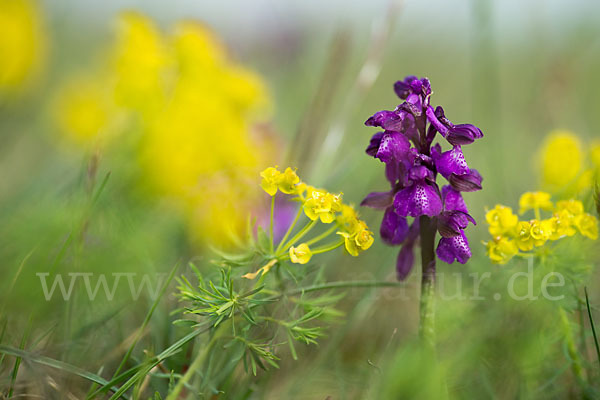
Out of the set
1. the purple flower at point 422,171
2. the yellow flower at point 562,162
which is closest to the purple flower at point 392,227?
the purple flower at point 422,171

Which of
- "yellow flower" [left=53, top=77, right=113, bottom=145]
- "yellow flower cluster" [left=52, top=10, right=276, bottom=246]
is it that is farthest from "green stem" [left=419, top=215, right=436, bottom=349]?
"yellow flower" [left=53, top=77, right=113, bottom=145]

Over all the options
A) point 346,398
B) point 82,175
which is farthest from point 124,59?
point 346,398

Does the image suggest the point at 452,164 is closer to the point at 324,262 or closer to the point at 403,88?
the point at 403,88

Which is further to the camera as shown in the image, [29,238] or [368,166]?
[368,166]

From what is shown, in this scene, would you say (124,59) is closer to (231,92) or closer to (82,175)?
(231,92)

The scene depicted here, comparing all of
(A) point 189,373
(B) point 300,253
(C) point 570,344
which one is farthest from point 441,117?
(A) point 189,373

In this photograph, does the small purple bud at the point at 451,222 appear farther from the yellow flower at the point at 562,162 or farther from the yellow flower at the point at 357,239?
the yellow flower at the point at 562,162
